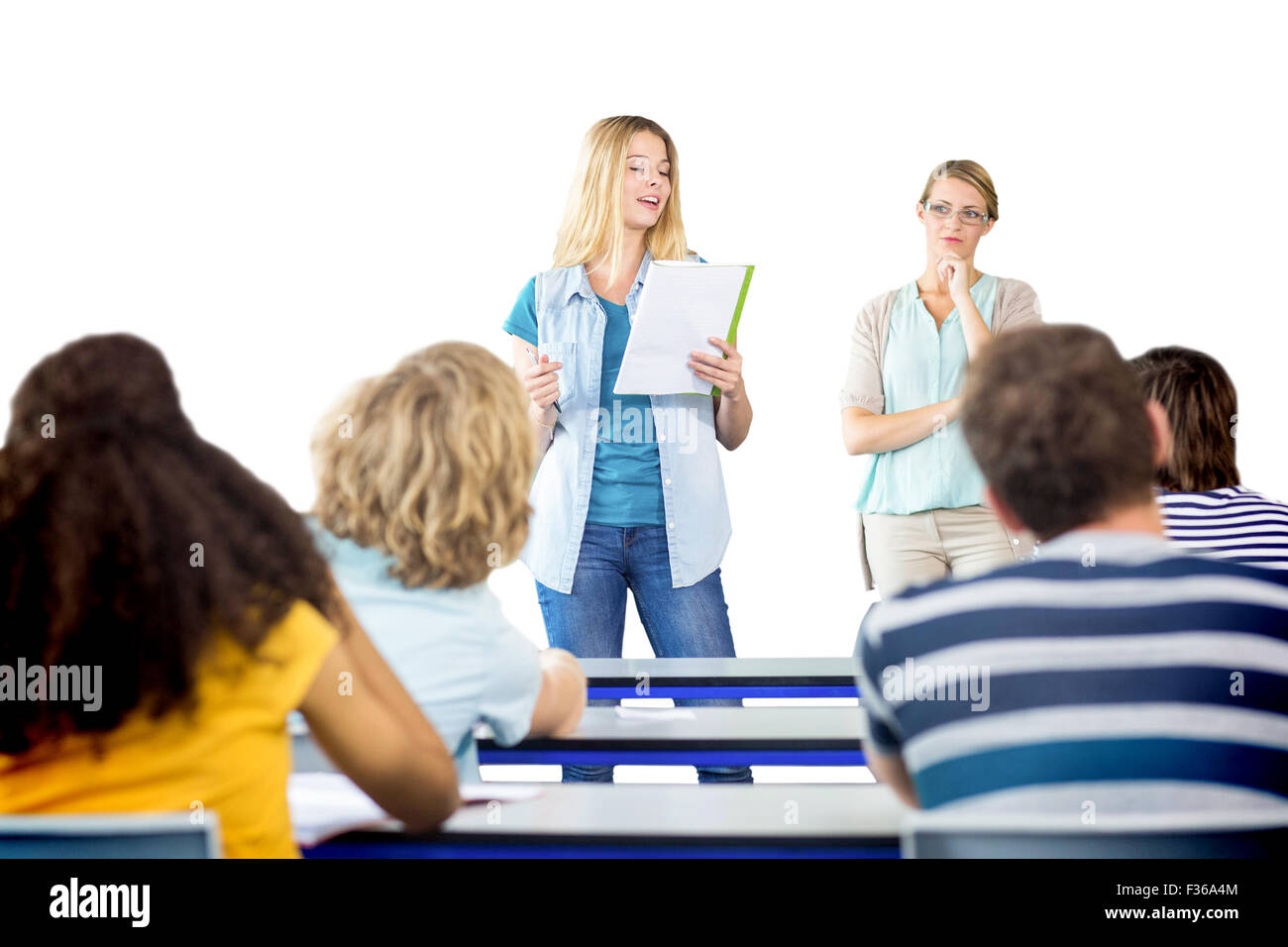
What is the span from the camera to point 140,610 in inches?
48.5

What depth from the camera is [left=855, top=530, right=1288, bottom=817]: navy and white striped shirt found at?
1205 mm

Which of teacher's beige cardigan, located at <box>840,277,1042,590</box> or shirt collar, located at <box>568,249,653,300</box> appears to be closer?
shirt collar, located at <box>568,249,653,300</box>

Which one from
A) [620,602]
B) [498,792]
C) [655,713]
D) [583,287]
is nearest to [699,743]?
[655,713]

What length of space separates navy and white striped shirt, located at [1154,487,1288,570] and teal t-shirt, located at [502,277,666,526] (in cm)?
105

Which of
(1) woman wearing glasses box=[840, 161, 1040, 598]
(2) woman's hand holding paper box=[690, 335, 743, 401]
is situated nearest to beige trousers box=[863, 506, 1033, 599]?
(1) woman wearing glasses box=[840, 161, 1040, 598]

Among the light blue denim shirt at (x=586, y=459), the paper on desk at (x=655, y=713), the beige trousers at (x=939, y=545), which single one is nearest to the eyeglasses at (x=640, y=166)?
the light blue denim shirt at (x=586, y=459)

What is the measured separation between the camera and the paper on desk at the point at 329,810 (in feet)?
4.59

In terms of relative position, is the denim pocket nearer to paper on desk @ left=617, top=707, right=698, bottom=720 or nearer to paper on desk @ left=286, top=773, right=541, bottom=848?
paper on desk @ left=617, top=707, right=698, bottom=720

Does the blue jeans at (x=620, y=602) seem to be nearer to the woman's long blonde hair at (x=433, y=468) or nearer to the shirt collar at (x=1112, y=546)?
the woman's long blonde hair at (x=433, y=468)

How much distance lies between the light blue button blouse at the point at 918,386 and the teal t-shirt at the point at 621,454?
1.88ft

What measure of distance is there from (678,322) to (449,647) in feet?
3.60
